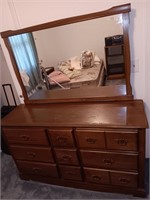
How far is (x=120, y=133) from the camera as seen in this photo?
133 cm

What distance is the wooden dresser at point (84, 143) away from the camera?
1.37 metres

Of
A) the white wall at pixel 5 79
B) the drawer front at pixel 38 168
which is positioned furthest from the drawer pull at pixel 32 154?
the white wall at pixel 5 79

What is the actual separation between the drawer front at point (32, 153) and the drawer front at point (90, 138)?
0.36 m

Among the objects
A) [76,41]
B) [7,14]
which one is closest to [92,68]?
[76,41]

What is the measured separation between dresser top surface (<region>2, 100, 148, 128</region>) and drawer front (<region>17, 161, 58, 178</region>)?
19.9 inches

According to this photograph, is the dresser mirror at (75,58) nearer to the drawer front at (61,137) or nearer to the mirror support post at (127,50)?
the mirror support post at (127,50)

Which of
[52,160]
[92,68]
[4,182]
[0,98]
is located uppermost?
[92,68]

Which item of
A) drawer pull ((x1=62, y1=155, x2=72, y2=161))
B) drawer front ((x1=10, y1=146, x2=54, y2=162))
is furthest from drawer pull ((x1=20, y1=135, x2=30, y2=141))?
drawer pull ((x1=62, y1=155, x2=72, y2=161))

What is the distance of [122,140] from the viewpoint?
4.46ft

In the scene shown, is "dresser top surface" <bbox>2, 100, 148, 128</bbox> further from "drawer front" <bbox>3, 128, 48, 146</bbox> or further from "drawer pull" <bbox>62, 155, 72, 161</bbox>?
"drawer pull" <bbox>62, 155, 72, 161</bbox>

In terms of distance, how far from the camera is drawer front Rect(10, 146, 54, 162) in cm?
168

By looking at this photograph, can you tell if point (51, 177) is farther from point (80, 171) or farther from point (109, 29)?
point (109, 29)

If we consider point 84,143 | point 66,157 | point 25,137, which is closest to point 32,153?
point 25,137

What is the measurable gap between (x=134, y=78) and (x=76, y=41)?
62 centimetres
